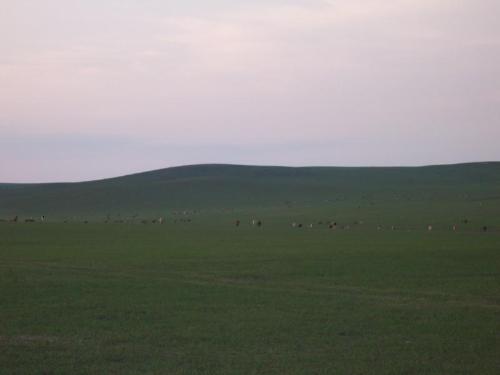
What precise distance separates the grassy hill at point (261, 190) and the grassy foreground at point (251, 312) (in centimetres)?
4697

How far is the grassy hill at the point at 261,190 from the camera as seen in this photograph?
84.2 meters

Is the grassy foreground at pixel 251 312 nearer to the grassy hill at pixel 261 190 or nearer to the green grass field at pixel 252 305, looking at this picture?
the green grass field at pixel 252 305

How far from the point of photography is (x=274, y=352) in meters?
A: 11.3

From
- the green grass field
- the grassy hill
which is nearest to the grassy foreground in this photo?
the green grass field

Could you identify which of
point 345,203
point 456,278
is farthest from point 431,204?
point 456,278

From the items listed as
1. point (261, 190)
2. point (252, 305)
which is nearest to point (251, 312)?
point (252, 305)

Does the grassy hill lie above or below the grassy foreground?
above

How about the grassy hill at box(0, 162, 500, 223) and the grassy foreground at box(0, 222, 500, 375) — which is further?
the grassy hill at box(0, 162, 500, 223)

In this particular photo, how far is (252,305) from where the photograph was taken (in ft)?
51.3

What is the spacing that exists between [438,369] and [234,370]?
297 centimetres

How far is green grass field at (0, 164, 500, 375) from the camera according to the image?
1084 cm

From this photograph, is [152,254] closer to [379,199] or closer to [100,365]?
[100,365]

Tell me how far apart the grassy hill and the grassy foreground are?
47.0m

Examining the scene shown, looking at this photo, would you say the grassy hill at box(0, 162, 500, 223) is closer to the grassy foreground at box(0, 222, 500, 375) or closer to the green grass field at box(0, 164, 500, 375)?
the green grass field at box(0, 164, 500, 375)
